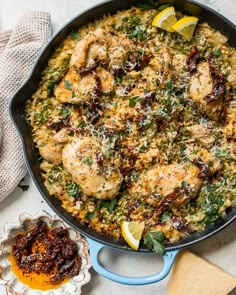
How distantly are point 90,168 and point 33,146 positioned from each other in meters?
0.52

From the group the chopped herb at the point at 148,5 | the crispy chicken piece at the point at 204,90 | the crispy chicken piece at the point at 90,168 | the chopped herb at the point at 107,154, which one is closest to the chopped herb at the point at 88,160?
the crispy chicken piece at the point at 90,168

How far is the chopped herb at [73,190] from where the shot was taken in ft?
13.6

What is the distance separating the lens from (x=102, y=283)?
14.9 feet

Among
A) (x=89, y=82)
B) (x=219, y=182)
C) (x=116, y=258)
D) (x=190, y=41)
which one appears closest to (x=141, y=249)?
(x=116, y=258)

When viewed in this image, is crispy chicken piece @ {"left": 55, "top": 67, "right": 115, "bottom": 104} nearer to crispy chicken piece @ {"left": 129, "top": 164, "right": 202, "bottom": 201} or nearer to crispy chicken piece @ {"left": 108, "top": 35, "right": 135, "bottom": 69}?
crispy chicken piece @ {"left": 108, "top": 35, "right": 135, "bottom": 69}

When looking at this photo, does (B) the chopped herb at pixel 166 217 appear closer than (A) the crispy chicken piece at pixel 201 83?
No

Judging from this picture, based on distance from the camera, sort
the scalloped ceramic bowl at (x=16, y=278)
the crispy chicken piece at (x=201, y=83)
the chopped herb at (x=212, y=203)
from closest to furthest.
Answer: the crispy chicken piece at (x=201, y=83) → the chopped herb at (x=212, y=203) → the scalloped ceramic bowl at (x=16, y=278)

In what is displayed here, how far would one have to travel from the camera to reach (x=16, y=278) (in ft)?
14.5

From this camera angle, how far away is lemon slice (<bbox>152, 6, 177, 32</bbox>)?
4.00 m

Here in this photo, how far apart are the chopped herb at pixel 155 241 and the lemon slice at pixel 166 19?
151 cm

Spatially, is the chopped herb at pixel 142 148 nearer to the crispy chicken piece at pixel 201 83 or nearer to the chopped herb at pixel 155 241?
the crispy chicken piece at pixel 201 83

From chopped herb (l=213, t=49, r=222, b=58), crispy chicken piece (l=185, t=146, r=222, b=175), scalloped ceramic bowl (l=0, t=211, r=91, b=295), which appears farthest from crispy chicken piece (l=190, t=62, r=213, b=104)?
scalloped ceramic bowl (l=0, t=211, r=91, b=295)

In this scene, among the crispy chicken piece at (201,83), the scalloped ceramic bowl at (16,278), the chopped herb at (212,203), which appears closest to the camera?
the crispy chicken piece at (201,83)

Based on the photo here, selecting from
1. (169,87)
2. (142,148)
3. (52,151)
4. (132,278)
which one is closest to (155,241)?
(132,278)
